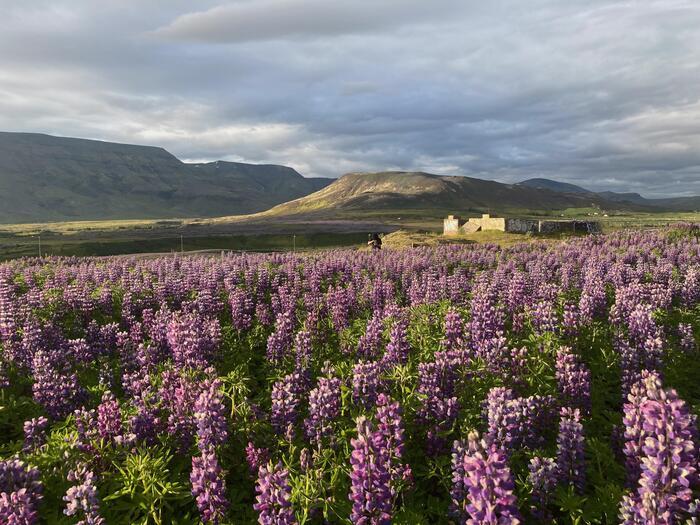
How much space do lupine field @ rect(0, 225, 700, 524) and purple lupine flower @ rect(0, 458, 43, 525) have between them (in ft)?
0.07

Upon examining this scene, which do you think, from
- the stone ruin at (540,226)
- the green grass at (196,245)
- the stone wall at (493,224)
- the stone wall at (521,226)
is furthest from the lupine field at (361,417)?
the green grass at (196,245)

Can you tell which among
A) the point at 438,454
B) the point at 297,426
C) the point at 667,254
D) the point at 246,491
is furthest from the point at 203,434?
the point at 667,254

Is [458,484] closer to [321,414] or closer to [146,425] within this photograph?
[321,414]

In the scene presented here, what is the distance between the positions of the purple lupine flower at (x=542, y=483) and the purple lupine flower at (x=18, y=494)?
441 cm

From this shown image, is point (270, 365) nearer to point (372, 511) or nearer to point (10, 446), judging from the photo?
point (10, 446)

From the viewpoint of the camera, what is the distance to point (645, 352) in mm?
7406

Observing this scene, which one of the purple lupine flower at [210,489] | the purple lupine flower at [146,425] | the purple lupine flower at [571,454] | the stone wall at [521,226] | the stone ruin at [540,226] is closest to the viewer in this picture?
the purple lupine flower at [210,489]

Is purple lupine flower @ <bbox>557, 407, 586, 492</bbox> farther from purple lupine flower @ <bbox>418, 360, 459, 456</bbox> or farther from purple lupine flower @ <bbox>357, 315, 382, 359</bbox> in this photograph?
purple lupine flower @ <bbox>357, 315, 382, 359</bbox>

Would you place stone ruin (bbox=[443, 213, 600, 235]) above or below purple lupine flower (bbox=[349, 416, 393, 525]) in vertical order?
above

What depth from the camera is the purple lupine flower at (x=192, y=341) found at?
812 cm

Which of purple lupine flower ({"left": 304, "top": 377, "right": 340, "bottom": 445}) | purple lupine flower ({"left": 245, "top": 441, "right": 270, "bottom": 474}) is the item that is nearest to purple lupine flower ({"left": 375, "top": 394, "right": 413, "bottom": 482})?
purple lupine flower ({"left": 304, "top": 377, "right": 340, "bottom": 445})

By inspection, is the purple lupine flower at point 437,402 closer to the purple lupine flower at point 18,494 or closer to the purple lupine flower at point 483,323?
the purple lupine flower at point 483,323

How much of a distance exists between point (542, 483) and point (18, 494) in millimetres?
4602

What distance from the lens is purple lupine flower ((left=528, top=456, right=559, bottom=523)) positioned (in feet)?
15.3
